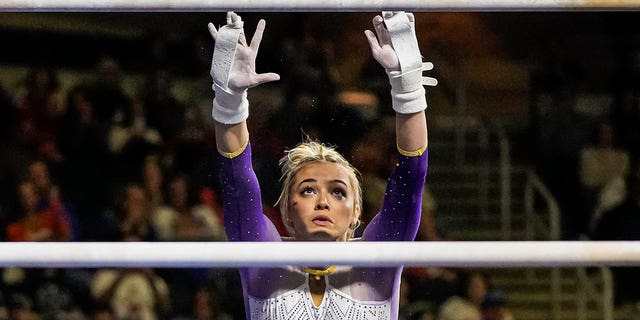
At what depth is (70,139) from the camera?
5.52 meters

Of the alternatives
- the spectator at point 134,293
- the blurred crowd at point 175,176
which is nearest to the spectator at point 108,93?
the blurred crowd at point 175,176

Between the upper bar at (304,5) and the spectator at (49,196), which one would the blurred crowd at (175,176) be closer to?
the spectator at (49,196)

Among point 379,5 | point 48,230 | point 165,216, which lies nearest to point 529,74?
point 165,216

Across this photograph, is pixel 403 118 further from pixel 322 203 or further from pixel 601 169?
pixel 601 169

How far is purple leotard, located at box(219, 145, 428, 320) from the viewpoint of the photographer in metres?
2.58

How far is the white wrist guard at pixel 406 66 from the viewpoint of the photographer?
237 centimetres

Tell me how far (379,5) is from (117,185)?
11.4 ft

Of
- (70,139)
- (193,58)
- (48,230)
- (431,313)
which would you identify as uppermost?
(193,58)

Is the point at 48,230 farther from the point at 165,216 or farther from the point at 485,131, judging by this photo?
the point at 485,131

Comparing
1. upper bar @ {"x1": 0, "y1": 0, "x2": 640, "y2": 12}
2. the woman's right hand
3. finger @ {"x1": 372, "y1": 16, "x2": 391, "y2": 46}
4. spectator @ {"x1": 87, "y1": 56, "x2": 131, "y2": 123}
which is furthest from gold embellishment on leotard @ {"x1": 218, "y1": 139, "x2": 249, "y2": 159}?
spectator @ {"x1": 87, "y1": 56, "x2": 131, "y2": 123}

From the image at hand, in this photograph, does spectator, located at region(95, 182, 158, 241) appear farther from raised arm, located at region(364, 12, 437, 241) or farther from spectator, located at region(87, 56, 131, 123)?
raised arm, located at region(364, 12, 437, 241)

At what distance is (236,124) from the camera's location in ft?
8.34

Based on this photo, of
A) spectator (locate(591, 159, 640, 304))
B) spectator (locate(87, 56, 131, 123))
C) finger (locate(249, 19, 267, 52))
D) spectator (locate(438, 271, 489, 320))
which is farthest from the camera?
spectator (locate(87, 56, 131, 123))

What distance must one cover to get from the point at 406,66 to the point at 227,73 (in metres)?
0.38
